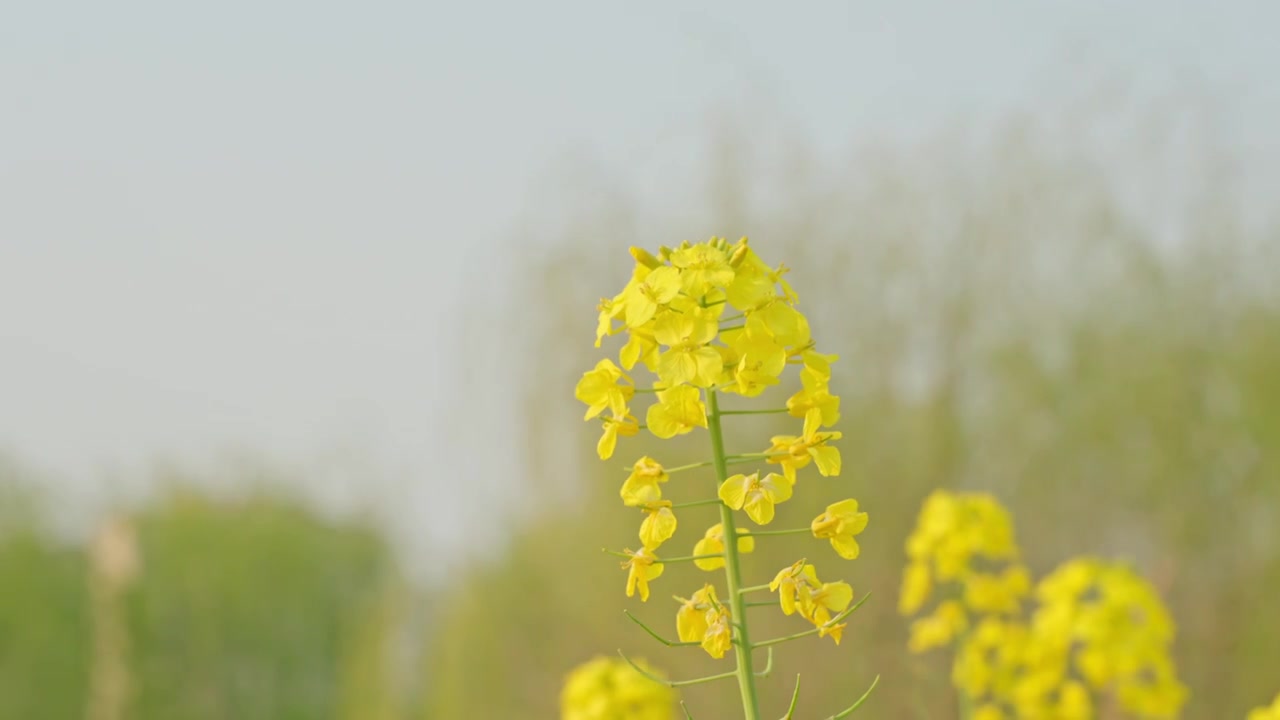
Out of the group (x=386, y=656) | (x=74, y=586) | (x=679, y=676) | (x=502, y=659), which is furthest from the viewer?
(x=74, y=586)

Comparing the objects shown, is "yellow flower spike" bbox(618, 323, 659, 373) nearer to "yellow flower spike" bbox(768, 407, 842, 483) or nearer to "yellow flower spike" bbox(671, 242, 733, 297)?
"yellow flower spike" bbox(671, 242, 733, 297)

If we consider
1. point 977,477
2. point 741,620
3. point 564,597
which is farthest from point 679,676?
point 741,620

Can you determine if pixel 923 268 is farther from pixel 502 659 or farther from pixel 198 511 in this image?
pixel 198 511

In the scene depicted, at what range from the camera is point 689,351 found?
1347 mm

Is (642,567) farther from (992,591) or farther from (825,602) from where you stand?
(992,591)

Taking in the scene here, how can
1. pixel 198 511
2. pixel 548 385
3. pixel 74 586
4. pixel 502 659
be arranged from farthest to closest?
pixel 198 511, pixel 74 586, pixel 502 659, pixel 548 385

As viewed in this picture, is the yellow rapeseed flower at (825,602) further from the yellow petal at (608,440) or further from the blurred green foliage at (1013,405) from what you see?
the blurred green foliage at (1013,405)

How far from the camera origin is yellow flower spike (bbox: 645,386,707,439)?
136cm

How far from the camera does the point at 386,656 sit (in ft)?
30.6

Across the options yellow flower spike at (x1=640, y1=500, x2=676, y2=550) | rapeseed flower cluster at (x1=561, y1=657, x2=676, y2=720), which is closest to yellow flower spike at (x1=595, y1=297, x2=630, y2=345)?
yellow flower spike at (x1=640, y1=500, x2=676, y2=550)

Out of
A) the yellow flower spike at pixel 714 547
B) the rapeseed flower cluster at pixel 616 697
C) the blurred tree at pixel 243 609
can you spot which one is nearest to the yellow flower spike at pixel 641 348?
the yellow flower spike at pixel 714 547

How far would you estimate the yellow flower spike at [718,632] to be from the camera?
4.52 ft

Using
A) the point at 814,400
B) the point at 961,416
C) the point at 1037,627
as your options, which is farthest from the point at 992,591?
the point at 961,416

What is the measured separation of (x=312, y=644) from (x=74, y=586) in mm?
2637
